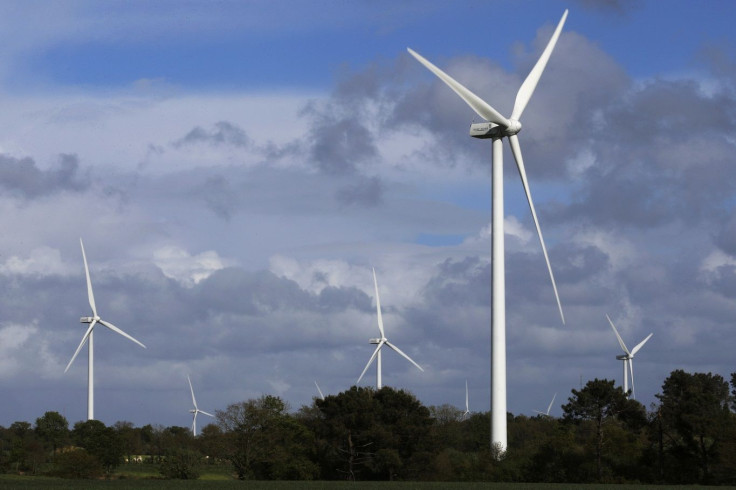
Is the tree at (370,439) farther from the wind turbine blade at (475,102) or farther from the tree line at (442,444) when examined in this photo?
the wind turbine blade at (475,102)

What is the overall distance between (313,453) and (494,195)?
4445 centimetres

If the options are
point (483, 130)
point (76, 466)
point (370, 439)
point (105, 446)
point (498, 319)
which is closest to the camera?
point (498, 319)

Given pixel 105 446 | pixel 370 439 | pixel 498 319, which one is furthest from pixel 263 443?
pixel 498 319

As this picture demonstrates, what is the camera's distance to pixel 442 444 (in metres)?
125

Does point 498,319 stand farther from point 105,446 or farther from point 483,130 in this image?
point 105,446

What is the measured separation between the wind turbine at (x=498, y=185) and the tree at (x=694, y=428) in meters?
20.4

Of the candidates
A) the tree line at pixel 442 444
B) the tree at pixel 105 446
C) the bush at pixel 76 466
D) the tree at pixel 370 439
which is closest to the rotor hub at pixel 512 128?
the tree line at pixel 442 444

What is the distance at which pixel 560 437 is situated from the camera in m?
110

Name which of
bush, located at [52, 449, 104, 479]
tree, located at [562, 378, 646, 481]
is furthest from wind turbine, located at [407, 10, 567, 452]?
bush, located at [52, 449, 104, 479]

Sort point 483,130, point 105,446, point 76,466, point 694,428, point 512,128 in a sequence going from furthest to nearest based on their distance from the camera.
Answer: point 105,446
point 76,466
point 694,428
point 483,130
point 512,128

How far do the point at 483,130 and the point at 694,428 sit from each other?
3570 cm

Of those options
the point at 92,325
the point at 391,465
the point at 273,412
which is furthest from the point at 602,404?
the point at 92,325

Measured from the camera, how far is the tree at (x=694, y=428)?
101188 millimetres

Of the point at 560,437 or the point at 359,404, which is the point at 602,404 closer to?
the point at 560,437
